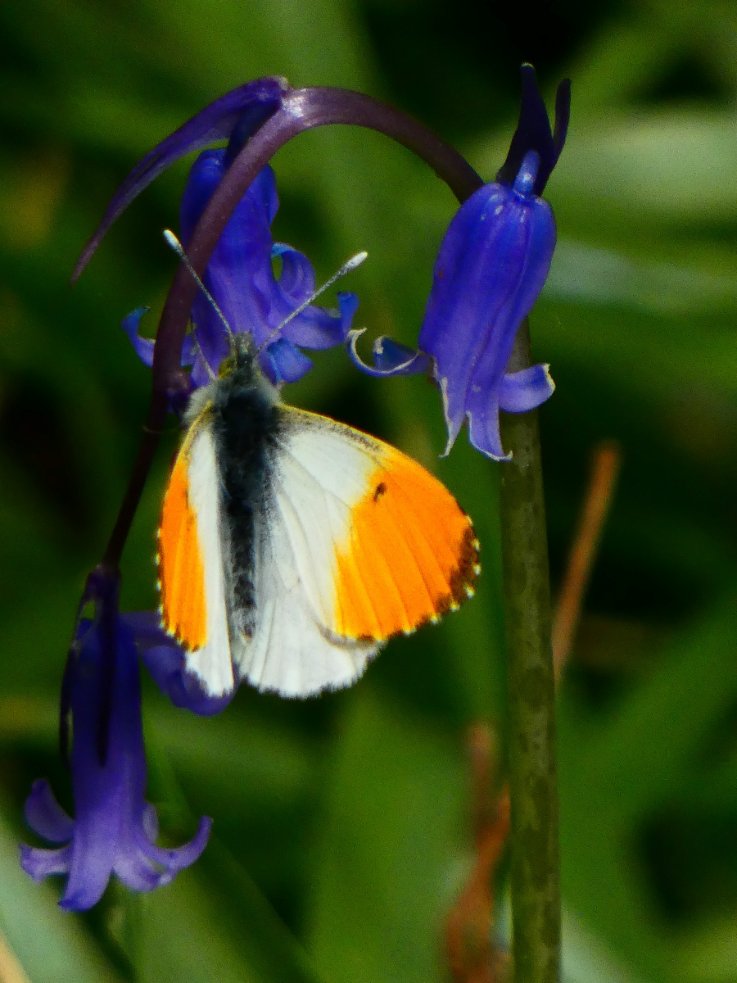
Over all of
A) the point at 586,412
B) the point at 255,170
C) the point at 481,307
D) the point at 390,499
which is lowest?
the point at 586,412

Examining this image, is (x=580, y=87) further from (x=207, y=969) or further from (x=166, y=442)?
(x=207, y=969)

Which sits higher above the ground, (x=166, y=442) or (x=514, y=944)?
(x=514, y=944)

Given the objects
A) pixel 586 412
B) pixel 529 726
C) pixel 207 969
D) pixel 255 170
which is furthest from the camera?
pixel 586 412

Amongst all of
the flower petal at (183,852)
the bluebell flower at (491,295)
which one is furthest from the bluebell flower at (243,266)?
the flower petal at (183,852)

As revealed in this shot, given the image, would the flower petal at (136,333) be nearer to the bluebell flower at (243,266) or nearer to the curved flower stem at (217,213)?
the bluebell flower at (243,266)

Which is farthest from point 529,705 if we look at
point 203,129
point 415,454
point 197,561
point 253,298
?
point 415,454

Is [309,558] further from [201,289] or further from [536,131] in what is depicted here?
[536,131]

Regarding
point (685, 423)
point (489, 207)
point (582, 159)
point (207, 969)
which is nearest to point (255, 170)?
point (489, 207)
